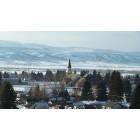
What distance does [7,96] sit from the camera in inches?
239

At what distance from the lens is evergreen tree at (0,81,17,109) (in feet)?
19.9

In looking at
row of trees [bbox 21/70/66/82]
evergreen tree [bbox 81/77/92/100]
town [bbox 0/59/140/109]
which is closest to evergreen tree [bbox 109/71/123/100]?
town [bbox 0/59/140/109]

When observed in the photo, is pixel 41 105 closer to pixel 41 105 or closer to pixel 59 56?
pixel 41 105

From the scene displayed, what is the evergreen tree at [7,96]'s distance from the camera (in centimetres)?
606

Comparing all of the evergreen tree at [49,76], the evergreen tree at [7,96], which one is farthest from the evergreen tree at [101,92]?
the evergreen tree at [7,96]

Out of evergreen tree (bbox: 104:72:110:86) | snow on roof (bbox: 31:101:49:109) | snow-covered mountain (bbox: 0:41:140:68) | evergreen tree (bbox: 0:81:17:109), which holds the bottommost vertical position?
snow on roof (bbox: 31:101:49:109)

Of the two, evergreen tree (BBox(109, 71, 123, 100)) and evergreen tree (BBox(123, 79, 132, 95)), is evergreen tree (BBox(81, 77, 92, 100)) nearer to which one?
evergreen tree (BBox(109, 71, 123, 100))

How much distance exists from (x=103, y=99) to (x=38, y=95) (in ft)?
2.39

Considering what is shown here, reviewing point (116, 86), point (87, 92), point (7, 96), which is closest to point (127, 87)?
point (116, 86)

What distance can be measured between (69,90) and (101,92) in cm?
36

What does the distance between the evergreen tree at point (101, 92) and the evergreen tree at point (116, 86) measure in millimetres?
68
